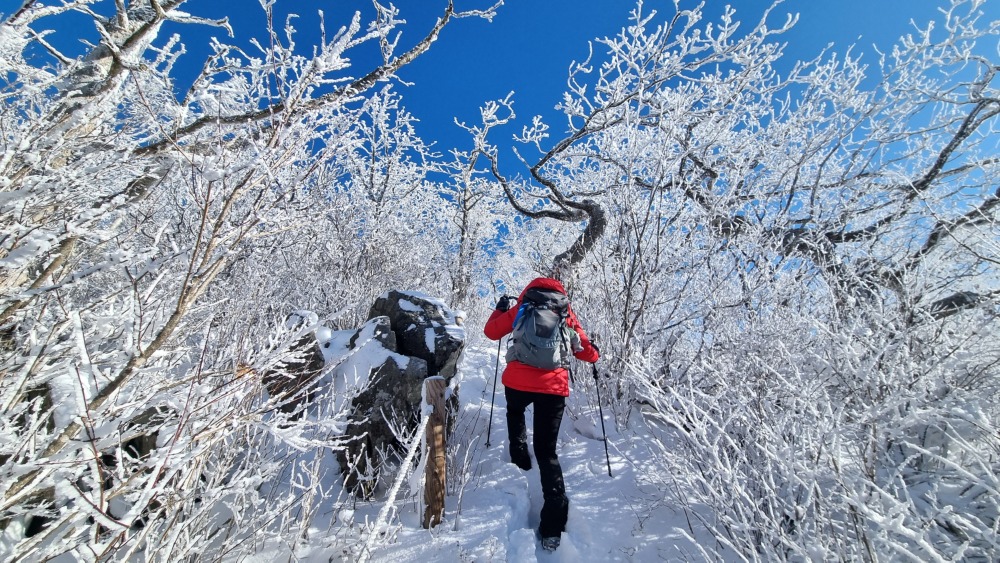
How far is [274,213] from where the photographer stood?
1.71 m

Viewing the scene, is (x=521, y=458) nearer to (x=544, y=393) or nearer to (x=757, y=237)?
(x=544, y=393)

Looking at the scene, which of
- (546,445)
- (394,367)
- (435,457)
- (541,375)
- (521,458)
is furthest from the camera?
A: (394,367)

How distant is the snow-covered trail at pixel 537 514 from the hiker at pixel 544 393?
195mm

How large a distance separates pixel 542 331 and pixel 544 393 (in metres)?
0.51

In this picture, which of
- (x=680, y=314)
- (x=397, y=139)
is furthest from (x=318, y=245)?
(x=680, y=314)

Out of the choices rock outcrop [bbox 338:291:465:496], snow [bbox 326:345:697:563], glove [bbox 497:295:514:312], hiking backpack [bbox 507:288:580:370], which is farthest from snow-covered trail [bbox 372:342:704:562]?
glove [bbox 497:295:514:312]

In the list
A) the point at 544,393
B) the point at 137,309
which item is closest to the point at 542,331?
the point at 544,393

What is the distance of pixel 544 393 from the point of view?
3.22 meters

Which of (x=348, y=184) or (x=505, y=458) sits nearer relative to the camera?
(x=505, y=458)

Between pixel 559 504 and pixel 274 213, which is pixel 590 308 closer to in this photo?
pixel 559 504

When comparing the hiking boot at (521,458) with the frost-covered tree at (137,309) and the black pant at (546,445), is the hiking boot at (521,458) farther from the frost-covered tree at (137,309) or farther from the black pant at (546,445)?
the frost-covered tree at (137,309)

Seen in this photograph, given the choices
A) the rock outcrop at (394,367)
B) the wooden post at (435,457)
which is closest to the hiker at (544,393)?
the wooden post at (435,457)

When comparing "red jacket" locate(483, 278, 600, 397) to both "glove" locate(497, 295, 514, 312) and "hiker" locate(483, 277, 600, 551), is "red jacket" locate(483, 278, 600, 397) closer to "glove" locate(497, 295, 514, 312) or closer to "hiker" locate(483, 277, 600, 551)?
"hiker" locate(483, 277, 600, 551)

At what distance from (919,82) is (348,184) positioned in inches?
471
